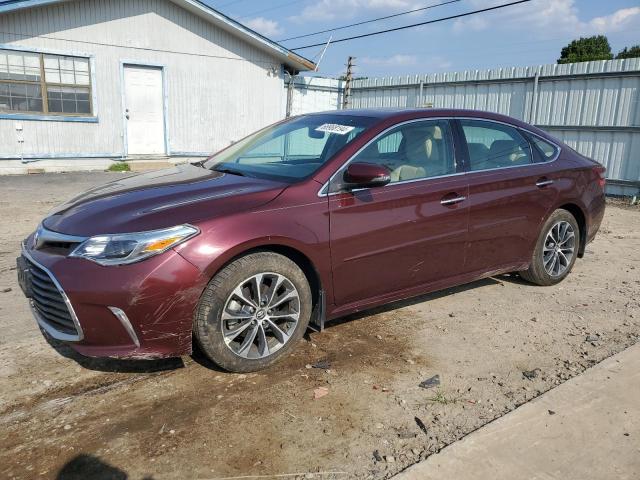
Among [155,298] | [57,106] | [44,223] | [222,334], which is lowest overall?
[222,334]

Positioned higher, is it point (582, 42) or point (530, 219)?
point (582, 42)

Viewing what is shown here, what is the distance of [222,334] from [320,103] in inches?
621

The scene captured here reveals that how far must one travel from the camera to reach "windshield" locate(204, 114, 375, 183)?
152 inches

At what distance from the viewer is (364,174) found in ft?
11.6

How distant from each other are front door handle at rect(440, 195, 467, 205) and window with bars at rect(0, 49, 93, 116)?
39.2ft

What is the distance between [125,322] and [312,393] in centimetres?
116

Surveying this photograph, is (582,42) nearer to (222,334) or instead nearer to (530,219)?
(530,219)

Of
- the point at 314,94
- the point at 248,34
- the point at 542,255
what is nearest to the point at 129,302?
the point at 542,255

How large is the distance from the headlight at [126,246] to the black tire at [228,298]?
0.36 m

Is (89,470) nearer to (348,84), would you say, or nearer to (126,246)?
(126,246)

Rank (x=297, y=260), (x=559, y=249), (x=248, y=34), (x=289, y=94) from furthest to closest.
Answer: (x=289, y=94) < (x=248, y=34) < (x=559, y=249) < (x=297, y=260)

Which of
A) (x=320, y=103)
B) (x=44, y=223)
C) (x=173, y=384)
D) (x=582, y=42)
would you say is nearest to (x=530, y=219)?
(x=173, y=384)

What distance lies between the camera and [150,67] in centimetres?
1428

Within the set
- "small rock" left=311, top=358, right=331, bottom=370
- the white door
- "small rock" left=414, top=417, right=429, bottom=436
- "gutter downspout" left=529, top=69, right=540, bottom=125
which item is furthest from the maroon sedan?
the white door
